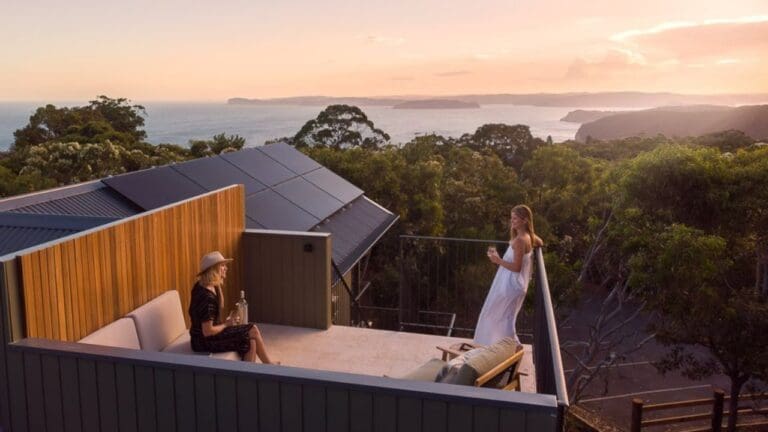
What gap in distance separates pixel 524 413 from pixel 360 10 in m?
21.9

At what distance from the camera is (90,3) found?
23.6 metres

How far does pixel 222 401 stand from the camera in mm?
3842

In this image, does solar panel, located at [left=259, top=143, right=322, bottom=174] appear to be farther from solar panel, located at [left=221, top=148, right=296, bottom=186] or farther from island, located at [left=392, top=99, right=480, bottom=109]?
island, located at [left=392, top=99, right=480, bottom=109]


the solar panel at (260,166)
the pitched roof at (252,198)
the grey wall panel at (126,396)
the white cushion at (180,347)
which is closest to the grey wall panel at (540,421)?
the grey wall panel at (126,396)

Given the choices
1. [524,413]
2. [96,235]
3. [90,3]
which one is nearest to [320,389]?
[524,413]

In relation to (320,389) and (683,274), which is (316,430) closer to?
(320,389)

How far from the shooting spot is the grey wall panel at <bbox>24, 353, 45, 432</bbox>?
13.8ft

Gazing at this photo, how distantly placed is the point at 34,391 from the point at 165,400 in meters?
1.04

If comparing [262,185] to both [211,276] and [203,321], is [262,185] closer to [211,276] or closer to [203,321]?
[211,276]

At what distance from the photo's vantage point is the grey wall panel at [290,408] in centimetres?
369

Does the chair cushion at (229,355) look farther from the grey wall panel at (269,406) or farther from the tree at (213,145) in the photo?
the tree at (213,145)

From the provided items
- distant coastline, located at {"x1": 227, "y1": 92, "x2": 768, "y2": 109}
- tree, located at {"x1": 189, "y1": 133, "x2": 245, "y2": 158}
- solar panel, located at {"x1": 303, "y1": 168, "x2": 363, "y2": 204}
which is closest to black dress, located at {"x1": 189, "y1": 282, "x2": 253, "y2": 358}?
solar panel, located at {"x1": 303, "y1": 168, "x2": 363, "y2": 204}

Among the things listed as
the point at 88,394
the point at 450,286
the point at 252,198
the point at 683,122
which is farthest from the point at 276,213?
the point at 683,122

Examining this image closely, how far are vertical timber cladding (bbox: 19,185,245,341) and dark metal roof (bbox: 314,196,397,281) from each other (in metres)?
2.15
